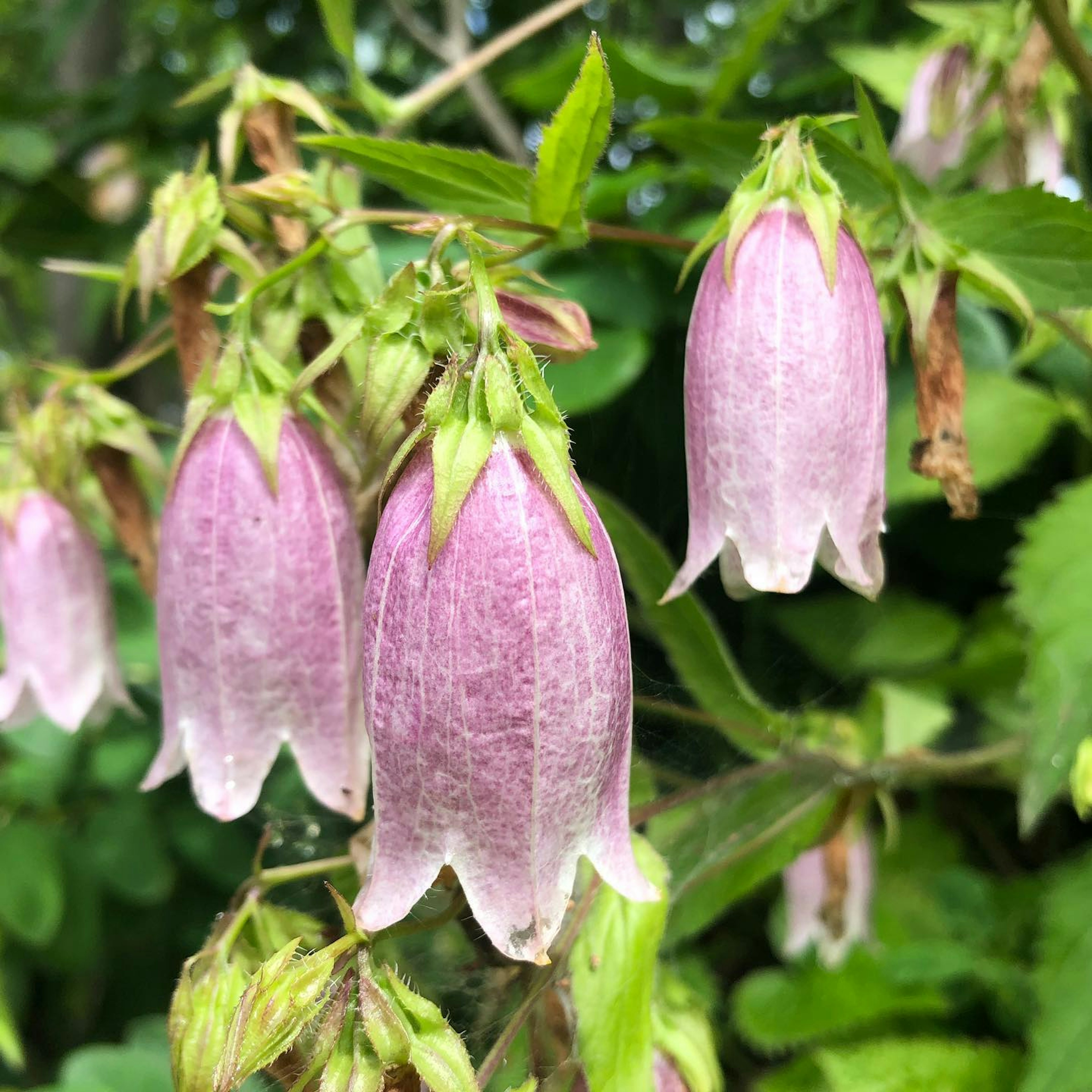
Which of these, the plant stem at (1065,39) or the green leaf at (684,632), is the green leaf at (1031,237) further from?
the green leaf at (684,632)

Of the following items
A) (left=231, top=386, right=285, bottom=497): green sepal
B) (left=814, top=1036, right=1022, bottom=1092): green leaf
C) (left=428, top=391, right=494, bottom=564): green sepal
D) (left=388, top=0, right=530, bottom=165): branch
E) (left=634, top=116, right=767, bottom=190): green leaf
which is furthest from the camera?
(left=388, top=0, right=530, bottom=165): branch

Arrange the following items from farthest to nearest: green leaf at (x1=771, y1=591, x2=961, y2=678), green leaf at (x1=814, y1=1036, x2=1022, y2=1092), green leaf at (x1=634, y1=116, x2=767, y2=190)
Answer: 1. green leaf at (x1=771, y1=591, x2=961, y2=678)
2. green leaf at (x1=814, y1=1036, x2=1022, y2=1092)
3. green leaf at (x1=634, y1=116, x2=767, y2=190)

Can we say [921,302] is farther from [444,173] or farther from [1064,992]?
[1064,992]

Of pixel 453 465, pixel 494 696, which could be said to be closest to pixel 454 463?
pixel 453 465

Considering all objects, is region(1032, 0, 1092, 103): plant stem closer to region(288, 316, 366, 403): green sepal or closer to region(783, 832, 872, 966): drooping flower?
region(288, 316, 366, 403): green sepal

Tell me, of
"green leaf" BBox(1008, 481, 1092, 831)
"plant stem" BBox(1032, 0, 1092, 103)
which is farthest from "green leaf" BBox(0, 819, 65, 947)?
"plant stem" BBox(1032, 0, 1092, 103)

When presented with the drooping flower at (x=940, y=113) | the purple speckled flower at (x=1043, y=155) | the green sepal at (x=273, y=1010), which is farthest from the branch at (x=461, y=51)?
the green sepal at (x=273, y=1010)

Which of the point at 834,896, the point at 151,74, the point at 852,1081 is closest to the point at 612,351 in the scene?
the point at 834,896
